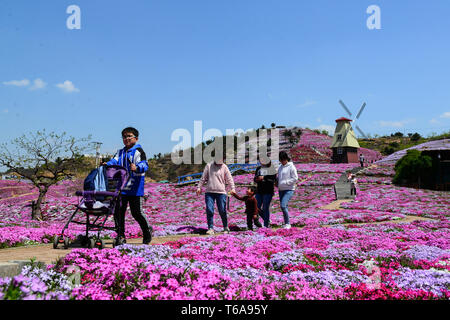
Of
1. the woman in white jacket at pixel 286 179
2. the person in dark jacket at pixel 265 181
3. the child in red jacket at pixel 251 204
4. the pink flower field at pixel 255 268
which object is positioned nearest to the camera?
the pink flower field at pixel 255 268

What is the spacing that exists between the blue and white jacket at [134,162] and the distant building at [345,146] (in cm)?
7240

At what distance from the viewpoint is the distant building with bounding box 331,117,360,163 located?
75.8 meters

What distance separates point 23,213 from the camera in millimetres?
29016

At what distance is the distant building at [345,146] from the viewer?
2982 inches

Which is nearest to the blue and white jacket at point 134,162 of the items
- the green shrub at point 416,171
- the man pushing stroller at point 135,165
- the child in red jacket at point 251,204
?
the man pushing stroller at point 135,165

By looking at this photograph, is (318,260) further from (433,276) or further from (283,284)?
(283,284)

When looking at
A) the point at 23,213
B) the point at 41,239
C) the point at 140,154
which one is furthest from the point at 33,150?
the point at 140,154

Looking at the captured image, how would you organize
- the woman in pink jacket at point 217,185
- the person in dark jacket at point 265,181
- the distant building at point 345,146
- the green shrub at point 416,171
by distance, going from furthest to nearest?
the distant building at point 345,146, the green shrub at point 416,171, the person in dark jacket at point 265,181, the woman in pink jacket at point 217,185

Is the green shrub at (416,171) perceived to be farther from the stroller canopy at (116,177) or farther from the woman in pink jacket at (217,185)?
the stroller canopy at (116,177)

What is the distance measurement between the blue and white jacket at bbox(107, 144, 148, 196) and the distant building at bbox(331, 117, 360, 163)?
72402 millimetres

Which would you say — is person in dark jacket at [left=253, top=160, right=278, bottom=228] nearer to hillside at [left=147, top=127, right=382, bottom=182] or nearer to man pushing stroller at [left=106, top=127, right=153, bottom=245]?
man pushing stroller at [left=106, top=127, right=153, bottom=245]

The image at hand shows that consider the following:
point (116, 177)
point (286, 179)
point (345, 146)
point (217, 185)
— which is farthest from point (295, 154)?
point (116, 177)

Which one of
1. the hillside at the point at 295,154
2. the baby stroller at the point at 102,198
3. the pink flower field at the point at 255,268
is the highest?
the hillside at the point at 295,154

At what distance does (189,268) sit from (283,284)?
60.6 inches
